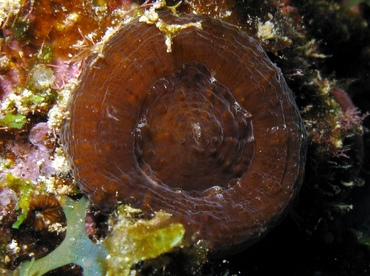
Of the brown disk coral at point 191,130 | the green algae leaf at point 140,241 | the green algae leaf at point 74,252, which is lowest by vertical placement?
the green algae leaf at point 74,252

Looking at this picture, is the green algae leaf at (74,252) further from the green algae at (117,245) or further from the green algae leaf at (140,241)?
the green algae leaf at (140,241)

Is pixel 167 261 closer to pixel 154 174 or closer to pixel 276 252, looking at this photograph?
pixel 154 174

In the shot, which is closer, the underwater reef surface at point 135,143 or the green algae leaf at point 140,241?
the green algae leaf at point 140,241

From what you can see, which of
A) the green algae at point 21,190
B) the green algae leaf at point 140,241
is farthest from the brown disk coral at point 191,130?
the green algae at point 21,190

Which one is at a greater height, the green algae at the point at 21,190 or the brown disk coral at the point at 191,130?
Answer: the brown disk coral at the point at 191,130

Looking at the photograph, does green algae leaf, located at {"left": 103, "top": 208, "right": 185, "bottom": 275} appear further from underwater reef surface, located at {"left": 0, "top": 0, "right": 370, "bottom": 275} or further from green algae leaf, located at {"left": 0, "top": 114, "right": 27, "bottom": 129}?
green algae leaf, located at {"left": 0, "top": 114, "right": 27, "bottom": 129}

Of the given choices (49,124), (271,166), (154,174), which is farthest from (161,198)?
(49,124)

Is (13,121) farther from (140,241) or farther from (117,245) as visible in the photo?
(140,241)
